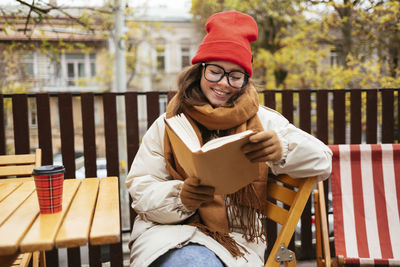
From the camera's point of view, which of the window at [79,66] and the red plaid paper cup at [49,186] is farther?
the window at [79,66]

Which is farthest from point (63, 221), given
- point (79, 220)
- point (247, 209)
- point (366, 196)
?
point (366, 196)

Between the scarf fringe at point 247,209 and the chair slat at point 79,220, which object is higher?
the chair slat at point 79,220

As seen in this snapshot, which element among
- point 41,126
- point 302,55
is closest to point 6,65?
point 41,126

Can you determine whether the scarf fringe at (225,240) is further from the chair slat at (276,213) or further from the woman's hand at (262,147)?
the woman's hand at (262,147)

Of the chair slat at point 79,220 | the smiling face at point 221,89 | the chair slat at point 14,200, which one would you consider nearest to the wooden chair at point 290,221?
the smiling face at point 221,89

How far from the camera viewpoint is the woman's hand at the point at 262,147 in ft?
4.43

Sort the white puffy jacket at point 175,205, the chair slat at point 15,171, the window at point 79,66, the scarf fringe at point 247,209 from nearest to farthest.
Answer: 1. the white puffy jacket at point 175,205
2. the scarf fringe at point 247,209
3. the chair slat at point 15,171
4. the window at point 79,66

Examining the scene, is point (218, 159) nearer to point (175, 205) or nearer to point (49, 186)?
point (175, 205)

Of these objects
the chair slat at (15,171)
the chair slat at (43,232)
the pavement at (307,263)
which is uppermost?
the chair slat at (15,171)

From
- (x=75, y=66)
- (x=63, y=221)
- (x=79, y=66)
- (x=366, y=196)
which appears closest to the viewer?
(x=63, y=221)

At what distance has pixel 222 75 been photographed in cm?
188

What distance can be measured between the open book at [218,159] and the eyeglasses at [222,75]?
1.52ft

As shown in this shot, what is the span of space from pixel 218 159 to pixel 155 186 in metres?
0.54

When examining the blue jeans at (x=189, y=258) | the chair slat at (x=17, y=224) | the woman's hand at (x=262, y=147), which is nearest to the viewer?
the chair slat at (x=17, y=224)
